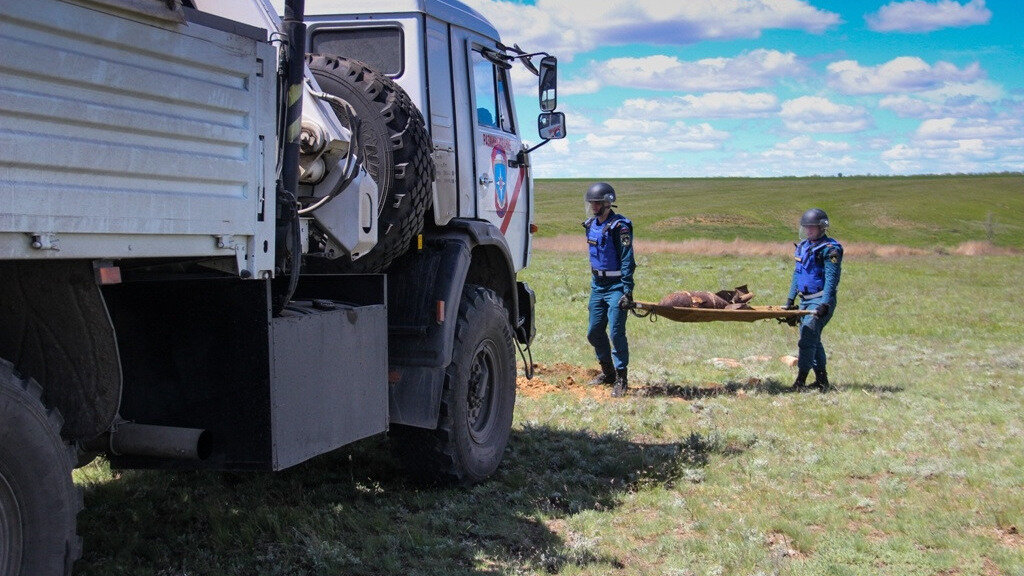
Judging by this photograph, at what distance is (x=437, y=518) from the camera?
5984 mm

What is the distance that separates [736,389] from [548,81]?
15.8ft

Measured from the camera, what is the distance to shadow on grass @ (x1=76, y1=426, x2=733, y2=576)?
517 centimetres

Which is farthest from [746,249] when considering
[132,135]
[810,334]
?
[132,135]

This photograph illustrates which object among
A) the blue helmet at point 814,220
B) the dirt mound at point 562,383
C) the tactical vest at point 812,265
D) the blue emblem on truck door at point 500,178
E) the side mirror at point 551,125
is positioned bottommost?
the dirt mound at point 562,383

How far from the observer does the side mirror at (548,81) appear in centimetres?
766

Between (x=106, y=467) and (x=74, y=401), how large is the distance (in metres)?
2.93

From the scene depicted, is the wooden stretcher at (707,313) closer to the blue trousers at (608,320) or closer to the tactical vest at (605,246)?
the blue trousers at (608,320)

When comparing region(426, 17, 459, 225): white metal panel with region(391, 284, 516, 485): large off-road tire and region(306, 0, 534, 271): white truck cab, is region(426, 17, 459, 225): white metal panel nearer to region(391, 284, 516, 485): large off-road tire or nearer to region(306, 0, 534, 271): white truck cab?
region(306, 0, 534, 271): white truck cab

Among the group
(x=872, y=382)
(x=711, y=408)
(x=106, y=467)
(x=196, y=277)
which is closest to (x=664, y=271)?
(x=872, y=382)

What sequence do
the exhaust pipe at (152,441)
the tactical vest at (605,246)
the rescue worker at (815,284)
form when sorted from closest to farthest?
1. the exhaust pipe at (152,441)
2. the tactical vest at (605,246)
3. the rescue worker at (815,284)

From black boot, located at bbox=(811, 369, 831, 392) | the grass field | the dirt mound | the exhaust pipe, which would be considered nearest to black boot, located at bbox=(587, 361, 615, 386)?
the dirt mound

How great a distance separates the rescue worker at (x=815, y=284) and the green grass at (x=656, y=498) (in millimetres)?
470

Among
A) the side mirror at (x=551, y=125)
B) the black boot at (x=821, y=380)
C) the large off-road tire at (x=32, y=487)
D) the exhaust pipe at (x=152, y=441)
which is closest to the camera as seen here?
the large off-road tire at (x=32, y=487)

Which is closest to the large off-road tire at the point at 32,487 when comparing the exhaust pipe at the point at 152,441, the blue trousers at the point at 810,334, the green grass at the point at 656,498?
the exhaust pipe at the point at 152,441
